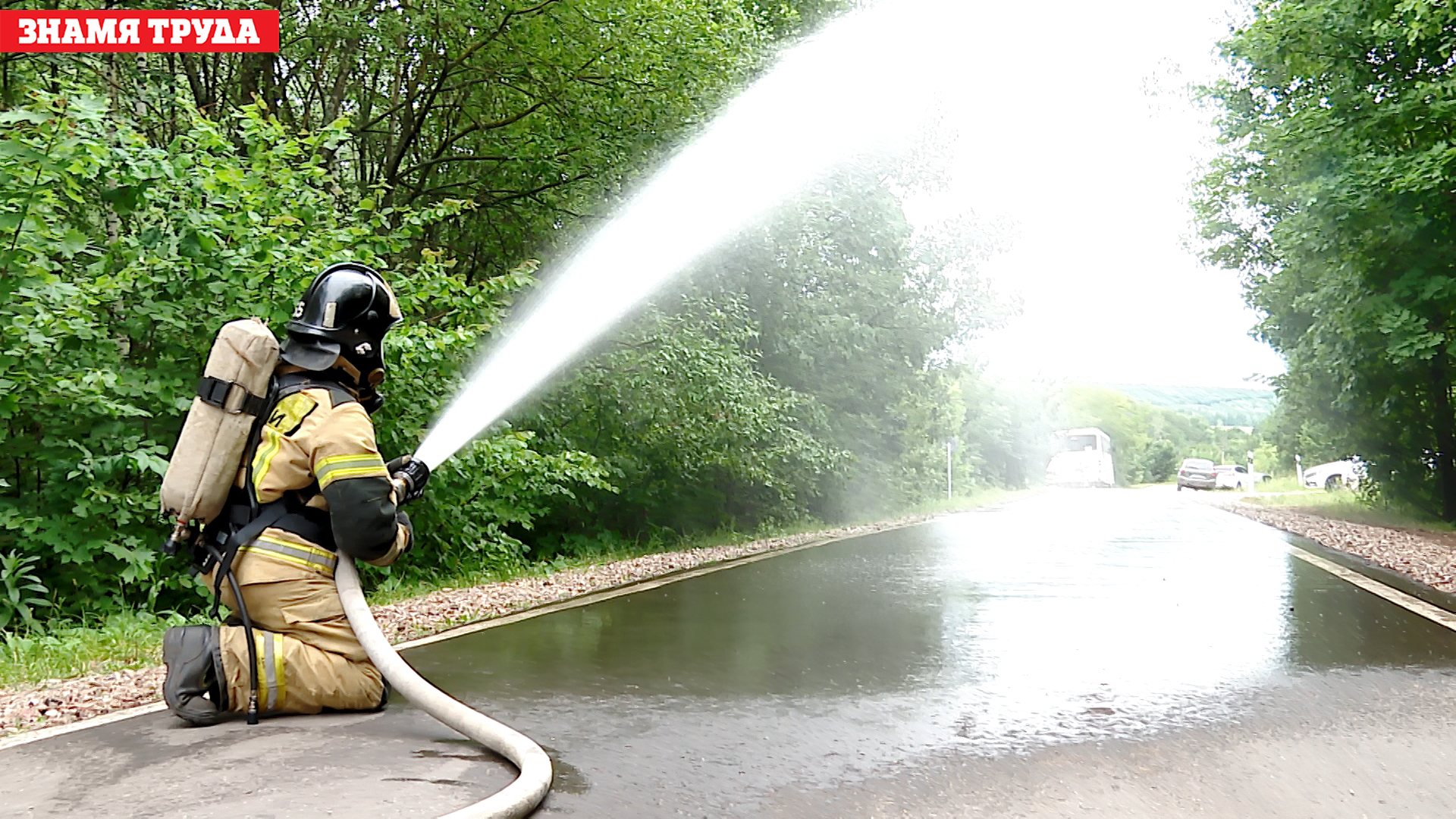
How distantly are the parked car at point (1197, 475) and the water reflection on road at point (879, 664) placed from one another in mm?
53273

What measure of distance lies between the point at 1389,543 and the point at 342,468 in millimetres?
17073

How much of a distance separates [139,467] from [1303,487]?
56099 millimetres

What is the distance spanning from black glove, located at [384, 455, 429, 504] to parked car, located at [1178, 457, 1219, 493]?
6213 centimetres

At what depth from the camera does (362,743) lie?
4.68 metres

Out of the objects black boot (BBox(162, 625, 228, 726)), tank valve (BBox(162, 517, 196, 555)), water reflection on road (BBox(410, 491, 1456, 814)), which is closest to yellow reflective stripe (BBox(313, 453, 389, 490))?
tank valve (BBox(162, 517, 196, 555))

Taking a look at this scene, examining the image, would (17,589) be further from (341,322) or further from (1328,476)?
(1328,476)

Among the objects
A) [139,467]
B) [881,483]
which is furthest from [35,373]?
[881,483]

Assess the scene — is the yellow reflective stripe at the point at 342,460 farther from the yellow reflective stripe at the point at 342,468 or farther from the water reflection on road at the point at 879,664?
the water reflection on road at the point at 879,664

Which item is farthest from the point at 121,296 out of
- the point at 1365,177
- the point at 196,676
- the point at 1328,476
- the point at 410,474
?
the point at 1328,476

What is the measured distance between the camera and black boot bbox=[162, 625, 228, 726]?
16.1 ft

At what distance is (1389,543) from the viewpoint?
17.5m

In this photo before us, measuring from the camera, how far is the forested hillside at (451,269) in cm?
855

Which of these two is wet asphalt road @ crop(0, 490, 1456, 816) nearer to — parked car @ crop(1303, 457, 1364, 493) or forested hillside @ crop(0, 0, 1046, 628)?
forested hillside @ crop(0, 0, 1046, 628)

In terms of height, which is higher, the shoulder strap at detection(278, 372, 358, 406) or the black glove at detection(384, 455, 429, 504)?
the shoulder strap at detection(278, 372, 358, 406)
